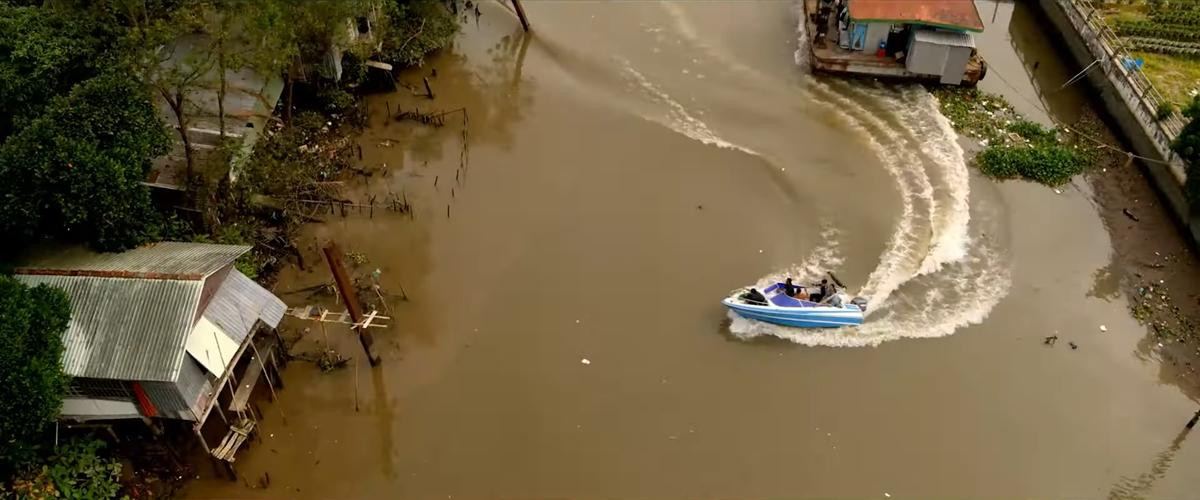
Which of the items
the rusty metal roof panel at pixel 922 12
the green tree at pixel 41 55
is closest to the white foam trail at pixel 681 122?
the rusty metal roof panel at pixel 922 12

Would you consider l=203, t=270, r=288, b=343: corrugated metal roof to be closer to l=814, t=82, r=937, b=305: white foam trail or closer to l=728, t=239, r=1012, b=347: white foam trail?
l=728, t=239, r=1012, b=347: white foam trail

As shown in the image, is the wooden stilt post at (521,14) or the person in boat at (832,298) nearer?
the person in boat at (832,298)

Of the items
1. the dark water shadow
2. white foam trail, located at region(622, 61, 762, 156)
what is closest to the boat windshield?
white foam trail, located at region(622, 61, 762, 156)

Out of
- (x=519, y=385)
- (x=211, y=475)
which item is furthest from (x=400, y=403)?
(x=211, y=475)

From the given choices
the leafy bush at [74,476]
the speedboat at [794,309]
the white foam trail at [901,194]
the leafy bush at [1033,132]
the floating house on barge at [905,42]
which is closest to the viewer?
the leafy bush at [74,476]

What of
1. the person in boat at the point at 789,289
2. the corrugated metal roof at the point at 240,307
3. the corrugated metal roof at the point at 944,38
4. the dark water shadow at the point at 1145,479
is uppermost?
the corrugated metal roof at the point at 944,38

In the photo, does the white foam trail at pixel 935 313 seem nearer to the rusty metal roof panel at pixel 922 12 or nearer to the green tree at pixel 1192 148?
the green tree at pixel 1192 148
